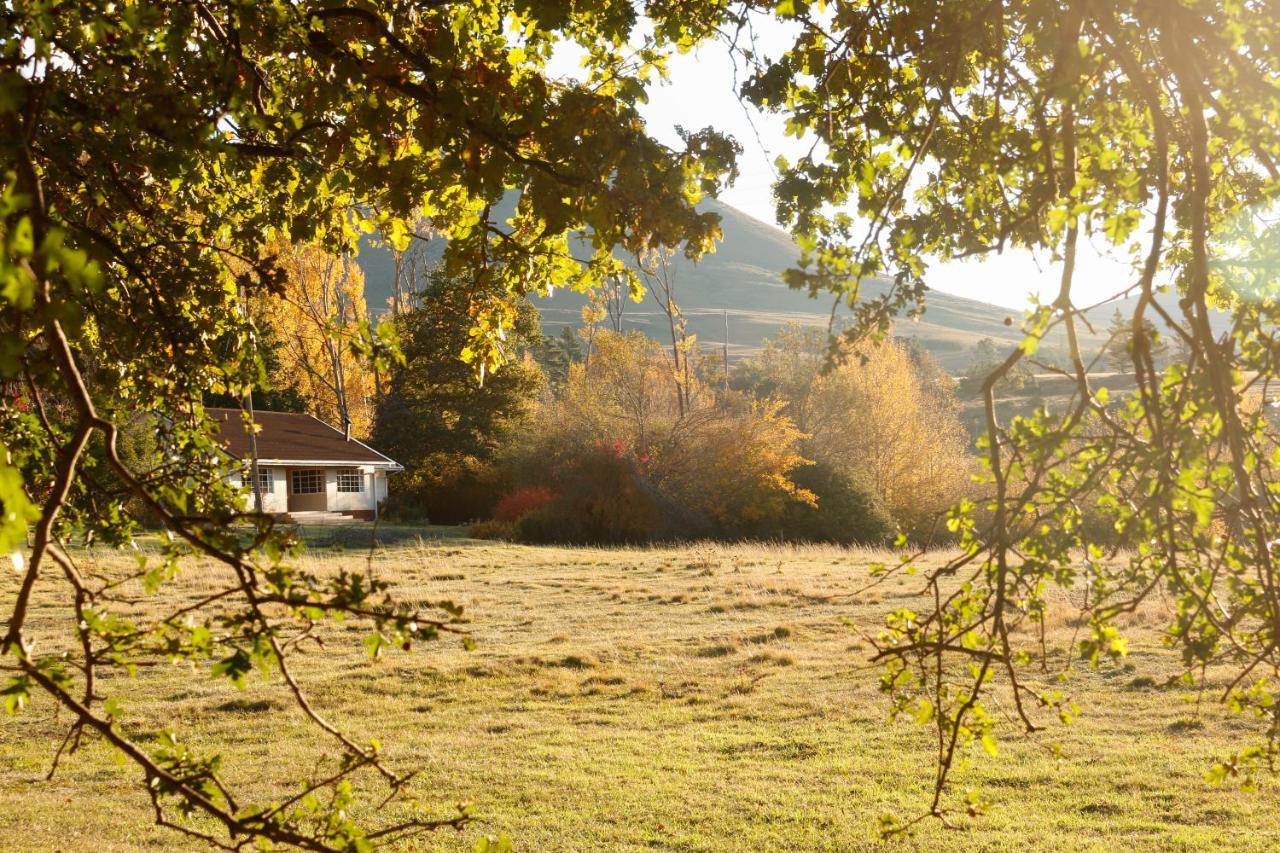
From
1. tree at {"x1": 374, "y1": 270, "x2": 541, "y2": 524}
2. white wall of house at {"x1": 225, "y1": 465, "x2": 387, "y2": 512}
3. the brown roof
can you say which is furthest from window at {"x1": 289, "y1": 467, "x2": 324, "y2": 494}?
tree at {"x1": 374, "y1": 270, "x2": 541, "y2": 524}

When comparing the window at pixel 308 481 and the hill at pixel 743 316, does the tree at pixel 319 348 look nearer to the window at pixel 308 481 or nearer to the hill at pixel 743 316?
the window at pixel 308 481

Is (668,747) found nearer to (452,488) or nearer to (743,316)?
(452,488)

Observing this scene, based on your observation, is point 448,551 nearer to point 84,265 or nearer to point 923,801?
point 923,801

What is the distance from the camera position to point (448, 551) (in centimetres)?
2447

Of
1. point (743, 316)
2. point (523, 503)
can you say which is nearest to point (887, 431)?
point (523, 503)

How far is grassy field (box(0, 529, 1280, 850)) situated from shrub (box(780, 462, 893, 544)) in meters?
14.6

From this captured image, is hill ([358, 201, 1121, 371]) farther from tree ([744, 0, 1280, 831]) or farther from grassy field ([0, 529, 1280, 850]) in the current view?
tree ([744, 0, 1280, 831])

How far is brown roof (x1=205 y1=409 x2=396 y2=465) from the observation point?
36.0 meters

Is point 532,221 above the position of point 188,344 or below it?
above

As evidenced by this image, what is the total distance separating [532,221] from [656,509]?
80.3 ft

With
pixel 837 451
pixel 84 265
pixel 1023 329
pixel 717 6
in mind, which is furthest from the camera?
pixel 837 451

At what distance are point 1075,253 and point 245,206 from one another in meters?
4.75

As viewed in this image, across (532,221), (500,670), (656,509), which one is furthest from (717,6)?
(656,509)

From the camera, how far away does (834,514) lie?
30547mm
